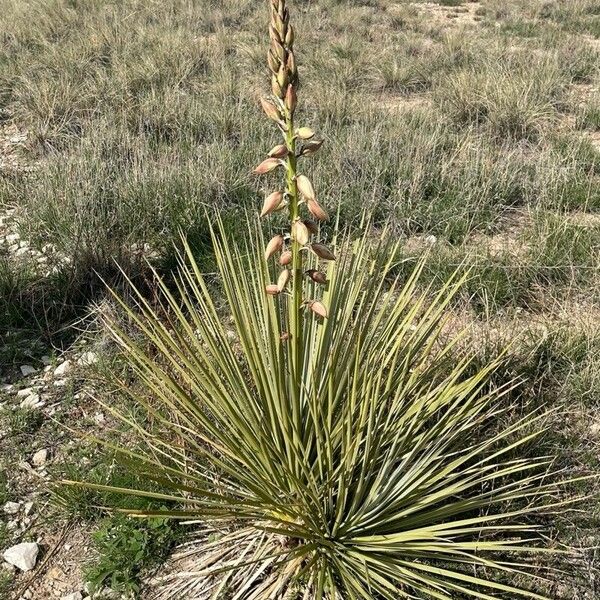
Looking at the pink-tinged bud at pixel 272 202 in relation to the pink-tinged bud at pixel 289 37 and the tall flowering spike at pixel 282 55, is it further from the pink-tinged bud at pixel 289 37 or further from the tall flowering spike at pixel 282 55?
the pink-tinged bud at pixel 289 37

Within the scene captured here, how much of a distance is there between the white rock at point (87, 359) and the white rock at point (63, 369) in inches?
1.8

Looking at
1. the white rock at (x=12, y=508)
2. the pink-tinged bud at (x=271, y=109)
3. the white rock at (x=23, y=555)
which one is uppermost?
the pink-tinged bud at (x=271, y=109)

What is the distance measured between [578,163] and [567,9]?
782cm

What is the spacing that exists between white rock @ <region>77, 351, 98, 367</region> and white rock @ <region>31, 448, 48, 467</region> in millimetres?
503

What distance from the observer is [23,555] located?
2.16 meters

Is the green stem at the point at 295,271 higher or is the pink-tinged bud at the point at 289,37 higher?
the pink-tinged bud at the point at 289,37

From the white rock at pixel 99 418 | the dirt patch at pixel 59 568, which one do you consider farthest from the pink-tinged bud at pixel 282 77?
the white rock at pixel 99 418

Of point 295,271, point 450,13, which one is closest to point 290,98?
point 295,271

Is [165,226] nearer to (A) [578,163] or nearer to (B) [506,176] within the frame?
(B) [506,176]

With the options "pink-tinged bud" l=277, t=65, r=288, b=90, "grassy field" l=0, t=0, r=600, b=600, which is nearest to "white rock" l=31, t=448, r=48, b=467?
"grassy field" l=0, t=0, r=600, b=600

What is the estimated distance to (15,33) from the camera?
774cm

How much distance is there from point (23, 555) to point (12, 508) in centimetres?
23

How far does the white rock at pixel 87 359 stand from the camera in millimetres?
2979

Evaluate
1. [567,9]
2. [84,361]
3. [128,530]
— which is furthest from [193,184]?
[567,9]
